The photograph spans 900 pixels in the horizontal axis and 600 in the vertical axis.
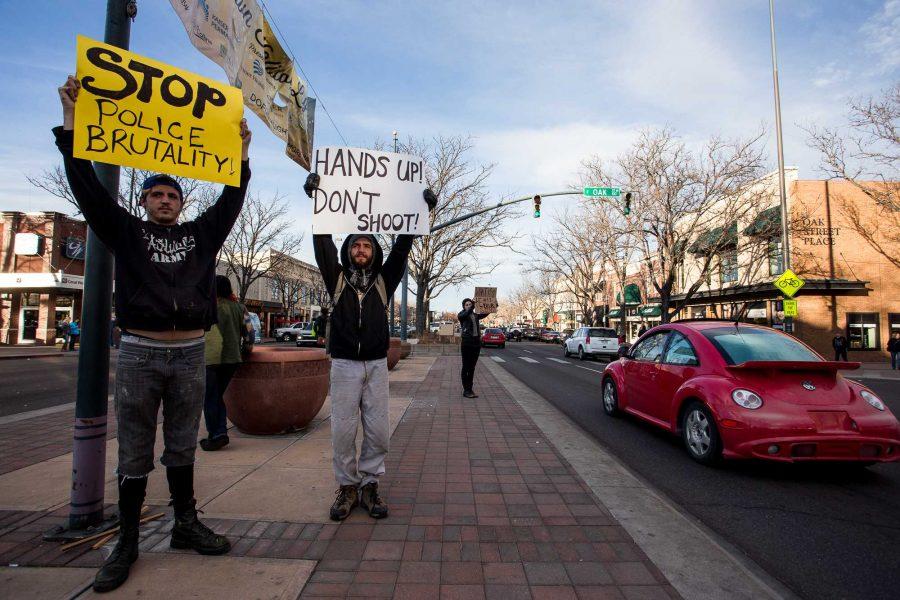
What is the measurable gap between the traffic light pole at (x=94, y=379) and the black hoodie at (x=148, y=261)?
0.42m

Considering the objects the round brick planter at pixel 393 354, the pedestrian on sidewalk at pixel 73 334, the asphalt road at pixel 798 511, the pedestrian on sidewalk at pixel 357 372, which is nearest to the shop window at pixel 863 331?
the round brick planter at pixel 393 354

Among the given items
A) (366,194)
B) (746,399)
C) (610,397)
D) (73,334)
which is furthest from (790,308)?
(73,334)

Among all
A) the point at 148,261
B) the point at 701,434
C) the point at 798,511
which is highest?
the point at 148,261

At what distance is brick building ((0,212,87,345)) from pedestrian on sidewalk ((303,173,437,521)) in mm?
35136

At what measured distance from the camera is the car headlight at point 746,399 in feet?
14.9

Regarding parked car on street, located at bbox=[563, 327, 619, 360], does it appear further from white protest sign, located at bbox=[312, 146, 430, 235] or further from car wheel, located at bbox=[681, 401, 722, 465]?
white protest sign, located at bbox=[312, 146, 430, 235]

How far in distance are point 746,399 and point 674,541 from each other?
2.11 metres

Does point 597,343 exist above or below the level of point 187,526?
above

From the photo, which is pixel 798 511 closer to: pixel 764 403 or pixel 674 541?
pixel 764 403

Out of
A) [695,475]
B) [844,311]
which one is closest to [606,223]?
[844,311]

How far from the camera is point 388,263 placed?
3725 millimetres

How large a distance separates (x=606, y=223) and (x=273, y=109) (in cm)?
2472

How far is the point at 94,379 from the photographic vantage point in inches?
122

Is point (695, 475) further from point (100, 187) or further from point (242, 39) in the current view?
point (242, 39)
